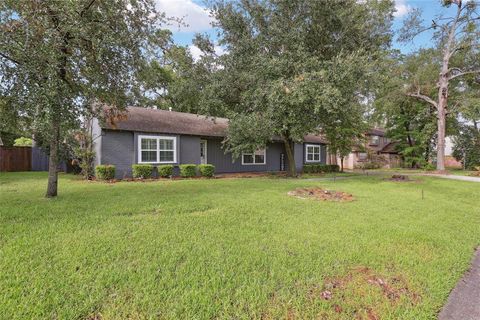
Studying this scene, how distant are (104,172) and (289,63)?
9.52 metres

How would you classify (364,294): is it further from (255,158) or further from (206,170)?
(255,158)

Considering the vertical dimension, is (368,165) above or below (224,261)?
above

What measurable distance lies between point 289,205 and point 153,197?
3.74 metres

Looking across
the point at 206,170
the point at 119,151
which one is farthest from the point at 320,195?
the point at 119,151

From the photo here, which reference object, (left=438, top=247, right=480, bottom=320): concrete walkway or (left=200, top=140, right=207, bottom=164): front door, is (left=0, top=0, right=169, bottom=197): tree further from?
(left=200, top=140, right=207, bottom=164): front door

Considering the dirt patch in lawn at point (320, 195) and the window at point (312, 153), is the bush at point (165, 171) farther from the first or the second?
the window at point (312, 153)

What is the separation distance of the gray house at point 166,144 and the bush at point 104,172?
886mm

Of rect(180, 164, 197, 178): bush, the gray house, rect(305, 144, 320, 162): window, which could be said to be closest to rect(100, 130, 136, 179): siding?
the gray house

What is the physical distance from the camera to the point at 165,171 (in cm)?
1387

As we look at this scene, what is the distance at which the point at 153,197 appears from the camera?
7750mm

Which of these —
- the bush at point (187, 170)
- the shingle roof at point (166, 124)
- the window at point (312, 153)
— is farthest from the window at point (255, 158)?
the bush at point (187, 170)

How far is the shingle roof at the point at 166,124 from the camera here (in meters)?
14.0

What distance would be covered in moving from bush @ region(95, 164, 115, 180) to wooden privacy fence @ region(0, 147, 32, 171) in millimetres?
9105

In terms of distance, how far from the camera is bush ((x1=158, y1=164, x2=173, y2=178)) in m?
13.8
